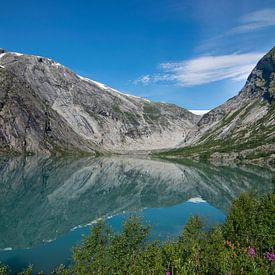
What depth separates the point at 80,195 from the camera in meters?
132

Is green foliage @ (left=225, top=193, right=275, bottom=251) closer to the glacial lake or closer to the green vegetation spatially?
the green vegetation

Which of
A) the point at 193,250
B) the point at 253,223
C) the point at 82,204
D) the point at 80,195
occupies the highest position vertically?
the point at 193,250

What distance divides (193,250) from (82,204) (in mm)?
85709

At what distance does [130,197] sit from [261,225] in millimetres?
93143

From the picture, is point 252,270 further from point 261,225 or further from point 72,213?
point 72,213

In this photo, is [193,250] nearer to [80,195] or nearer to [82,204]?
[82,204]

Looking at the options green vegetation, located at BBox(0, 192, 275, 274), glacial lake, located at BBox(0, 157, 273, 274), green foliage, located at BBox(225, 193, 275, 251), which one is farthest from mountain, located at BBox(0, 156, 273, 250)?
green foliage, located at BBox(225, 193, 275, 251)

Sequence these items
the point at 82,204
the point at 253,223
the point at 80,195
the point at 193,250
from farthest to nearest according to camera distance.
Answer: the point at 80,195, the point at 82,204, the point at 253,223, the point at 193,250

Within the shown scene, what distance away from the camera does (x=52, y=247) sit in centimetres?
6675

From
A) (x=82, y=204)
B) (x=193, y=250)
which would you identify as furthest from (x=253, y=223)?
(x=82, y=204)

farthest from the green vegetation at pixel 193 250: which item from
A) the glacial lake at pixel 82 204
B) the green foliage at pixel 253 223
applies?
the glacial lake at pixel 82 204

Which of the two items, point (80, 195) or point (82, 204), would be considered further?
point (80, 195)

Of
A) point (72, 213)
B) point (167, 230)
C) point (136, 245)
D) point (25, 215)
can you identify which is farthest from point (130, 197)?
point (136, 245)

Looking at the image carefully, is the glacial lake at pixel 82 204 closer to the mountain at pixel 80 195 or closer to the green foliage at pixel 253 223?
the mountain at pixel 80 195
